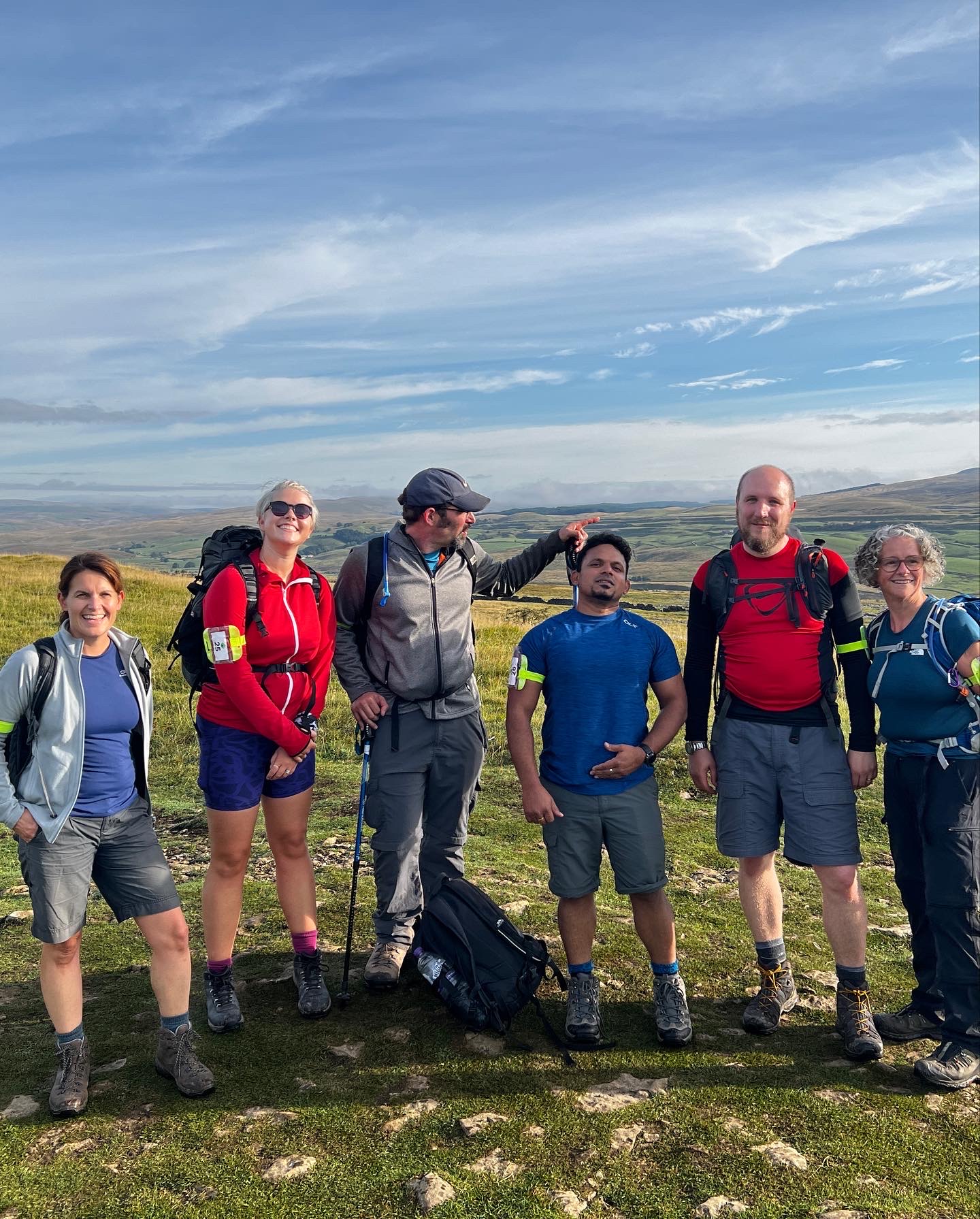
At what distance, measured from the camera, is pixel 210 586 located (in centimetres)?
539

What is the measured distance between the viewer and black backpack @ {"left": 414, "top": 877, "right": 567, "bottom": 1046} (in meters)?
5.55

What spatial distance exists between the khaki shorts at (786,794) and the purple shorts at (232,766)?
275cm

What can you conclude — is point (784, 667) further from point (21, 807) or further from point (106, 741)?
point (21, 807)

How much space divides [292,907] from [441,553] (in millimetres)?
2646

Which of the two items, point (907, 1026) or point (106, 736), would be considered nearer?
point (106, 736)

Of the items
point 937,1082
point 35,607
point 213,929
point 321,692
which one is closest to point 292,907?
point 213,929

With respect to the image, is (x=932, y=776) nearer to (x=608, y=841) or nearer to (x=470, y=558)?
(x=608, y=841)

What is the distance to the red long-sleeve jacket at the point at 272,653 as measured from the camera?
17.4 ft

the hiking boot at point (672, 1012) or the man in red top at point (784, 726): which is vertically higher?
the man in red top at point (784, 726)

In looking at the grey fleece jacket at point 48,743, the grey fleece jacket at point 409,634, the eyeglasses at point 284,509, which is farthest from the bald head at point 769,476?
the grey fleece jacket at point 48,743

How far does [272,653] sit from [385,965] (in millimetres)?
2367

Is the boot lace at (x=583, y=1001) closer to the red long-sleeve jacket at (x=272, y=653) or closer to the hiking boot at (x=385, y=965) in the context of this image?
the hiking boot at (x=385, y=965)

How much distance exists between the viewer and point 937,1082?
16.1ft

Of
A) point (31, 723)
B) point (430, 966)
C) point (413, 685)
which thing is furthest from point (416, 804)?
point (31, 723)
